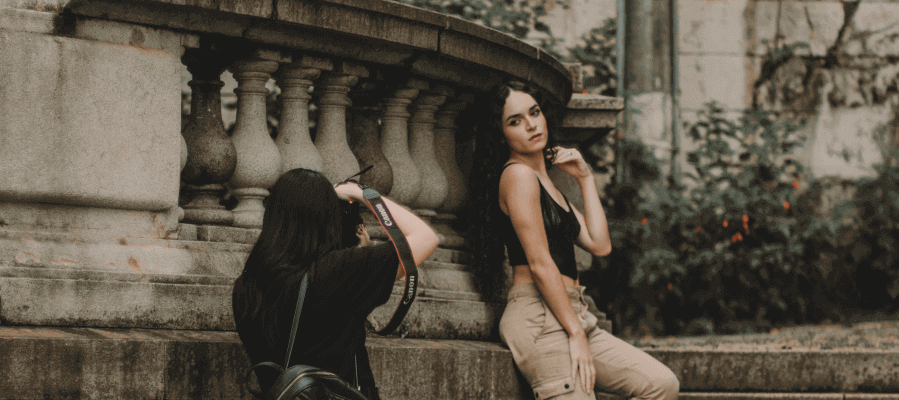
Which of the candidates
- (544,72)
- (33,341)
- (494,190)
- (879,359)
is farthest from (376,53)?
(879,359)

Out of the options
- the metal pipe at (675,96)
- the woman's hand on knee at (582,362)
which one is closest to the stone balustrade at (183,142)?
the woman's hand on knee at (582,362)

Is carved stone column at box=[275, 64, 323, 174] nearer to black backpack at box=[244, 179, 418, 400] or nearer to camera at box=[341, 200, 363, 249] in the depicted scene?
camera at box=[341, 200, 363, 249]

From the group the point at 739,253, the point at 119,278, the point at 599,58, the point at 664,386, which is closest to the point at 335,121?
the point at 119,278

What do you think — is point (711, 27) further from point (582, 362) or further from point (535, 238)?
point (582, 362)

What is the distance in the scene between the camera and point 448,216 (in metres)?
4.19

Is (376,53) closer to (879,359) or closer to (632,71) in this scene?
(879,359)

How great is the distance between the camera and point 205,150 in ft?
11.3

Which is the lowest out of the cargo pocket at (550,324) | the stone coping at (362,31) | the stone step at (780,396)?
the stone step at (780,396)

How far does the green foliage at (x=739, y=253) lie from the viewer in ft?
21.6

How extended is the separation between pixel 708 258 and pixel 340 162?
3467 mm

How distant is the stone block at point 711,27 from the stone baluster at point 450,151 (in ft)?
14.5

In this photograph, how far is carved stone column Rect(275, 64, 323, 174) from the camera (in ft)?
11.8

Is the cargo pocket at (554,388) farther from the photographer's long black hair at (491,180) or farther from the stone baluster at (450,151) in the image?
the stone baluster at (450,151)

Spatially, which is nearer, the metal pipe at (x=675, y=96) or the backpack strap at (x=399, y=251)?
the backpack strap at (x=399, y=251)
